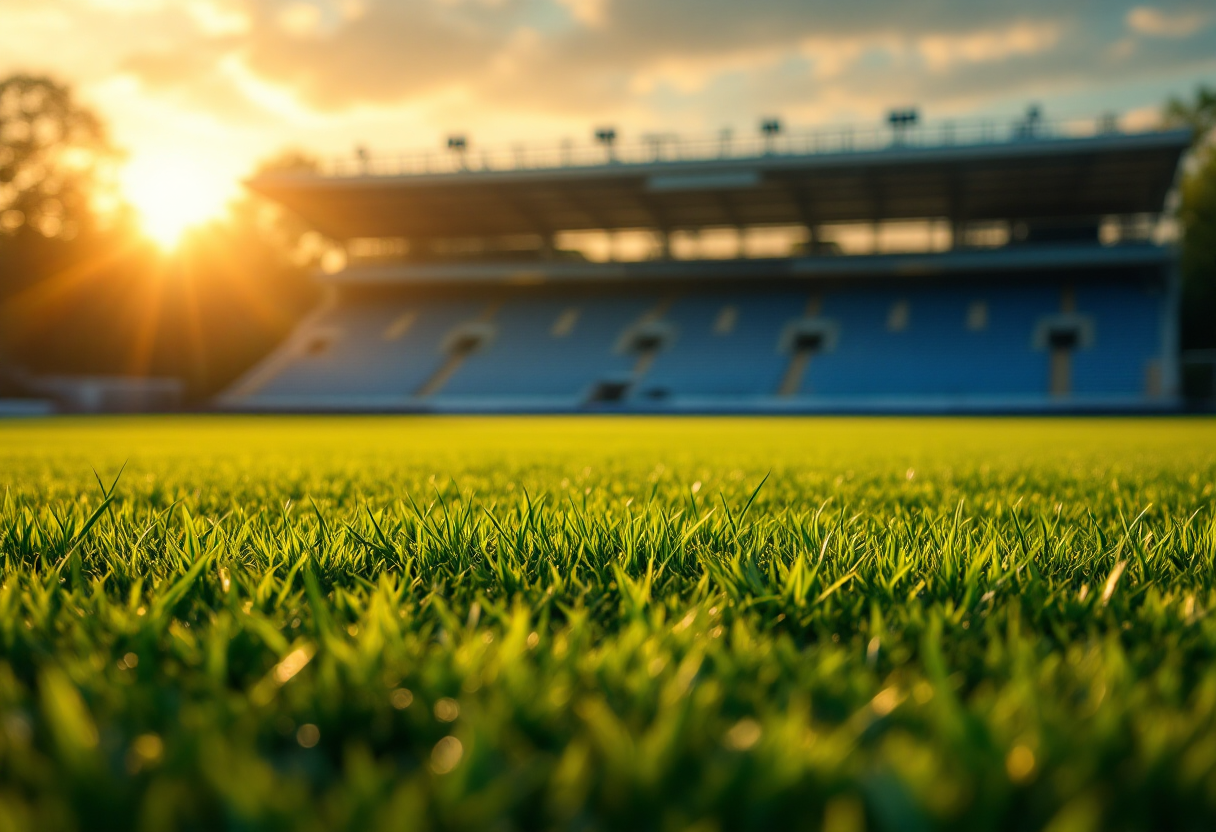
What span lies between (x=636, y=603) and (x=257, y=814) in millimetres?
670

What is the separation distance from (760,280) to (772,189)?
185 inches

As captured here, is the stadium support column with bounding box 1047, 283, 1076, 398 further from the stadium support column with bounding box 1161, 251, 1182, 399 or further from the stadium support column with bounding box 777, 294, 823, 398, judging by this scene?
the stadium support column with bounding box 777, 294, 823, 398

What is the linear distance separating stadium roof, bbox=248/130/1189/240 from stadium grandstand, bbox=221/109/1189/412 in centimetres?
11

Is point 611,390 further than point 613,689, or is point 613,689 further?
point 611,390

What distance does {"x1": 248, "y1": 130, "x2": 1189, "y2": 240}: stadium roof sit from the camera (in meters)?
28.2

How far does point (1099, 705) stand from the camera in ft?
2.56

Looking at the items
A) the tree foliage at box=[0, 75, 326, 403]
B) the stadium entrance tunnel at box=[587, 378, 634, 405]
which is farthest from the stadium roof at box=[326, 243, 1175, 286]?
the tree foliage at box=[0, 75, 326, 403]

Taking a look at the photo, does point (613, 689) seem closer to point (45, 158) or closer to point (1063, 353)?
point (1063, 353)

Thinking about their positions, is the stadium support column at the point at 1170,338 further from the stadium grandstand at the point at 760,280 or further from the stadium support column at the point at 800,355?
the stadium support column at the point at 800,355

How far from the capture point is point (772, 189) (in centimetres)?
3150

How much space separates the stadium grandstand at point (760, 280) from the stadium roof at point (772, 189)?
108 mm

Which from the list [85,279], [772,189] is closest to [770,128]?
[772,189]

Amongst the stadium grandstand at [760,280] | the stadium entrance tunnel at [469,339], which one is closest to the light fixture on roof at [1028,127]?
the stadium grandstand at [760,280]

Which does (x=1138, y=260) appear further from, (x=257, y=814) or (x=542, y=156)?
(x=257, y=814)
